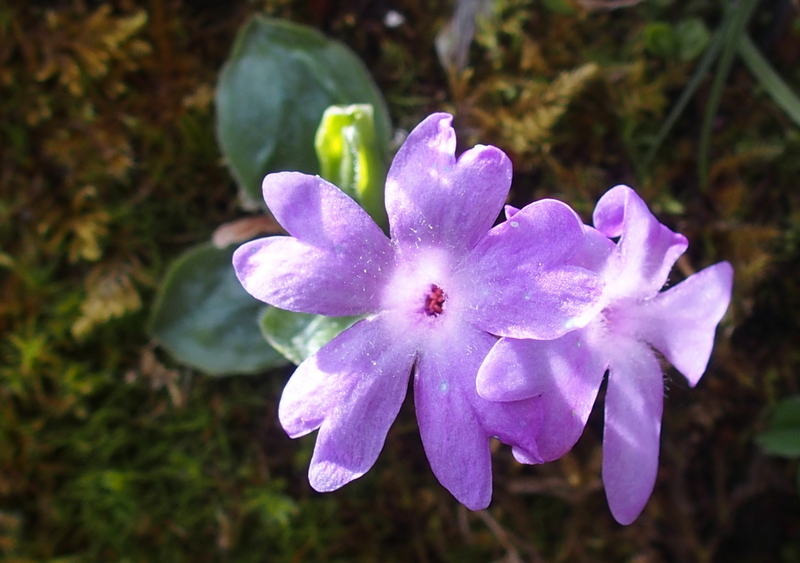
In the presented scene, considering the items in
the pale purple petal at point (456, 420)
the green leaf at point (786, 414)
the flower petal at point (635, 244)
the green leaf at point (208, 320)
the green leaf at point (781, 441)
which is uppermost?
the flower petal at point (635, 244)

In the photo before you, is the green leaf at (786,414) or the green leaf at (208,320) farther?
the green leaf at (786,414)

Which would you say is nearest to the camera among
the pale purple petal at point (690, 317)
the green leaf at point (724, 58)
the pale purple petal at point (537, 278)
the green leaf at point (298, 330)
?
the pale purple petal at point (537, 278)

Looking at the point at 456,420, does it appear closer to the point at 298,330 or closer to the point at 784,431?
the point at 298,330

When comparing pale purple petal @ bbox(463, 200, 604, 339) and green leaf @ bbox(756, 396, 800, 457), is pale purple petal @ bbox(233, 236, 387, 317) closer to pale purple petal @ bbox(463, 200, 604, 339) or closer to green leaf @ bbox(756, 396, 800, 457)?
pale purple petal @ bbox(463, 200, 604, 339)

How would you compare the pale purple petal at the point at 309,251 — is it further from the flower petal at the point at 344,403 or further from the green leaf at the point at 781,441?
the green leaf at the point at 781,441

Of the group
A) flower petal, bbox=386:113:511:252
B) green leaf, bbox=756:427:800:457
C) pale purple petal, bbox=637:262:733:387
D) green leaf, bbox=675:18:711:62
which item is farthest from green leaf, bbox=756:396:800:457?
flower petal, bbox=386:113:511:252

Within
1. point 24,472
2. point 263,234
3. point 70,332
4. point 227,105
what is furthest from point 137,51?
point 24,472

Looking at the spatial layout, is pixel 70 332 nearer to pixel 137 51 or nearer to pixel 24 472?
pixel 24 472

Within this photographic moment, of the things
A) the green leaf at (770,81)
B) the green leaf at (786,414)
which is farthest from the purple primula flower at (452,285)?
the green leaf at (786,414)
